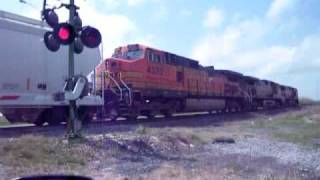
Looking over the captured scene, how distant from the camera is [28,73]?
1688cm

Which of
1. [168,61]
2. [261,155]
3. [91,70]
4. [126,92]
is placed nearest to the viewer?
[261,155]

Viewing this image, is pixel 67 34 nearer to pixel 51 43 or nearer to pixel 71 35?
pixel 71 35

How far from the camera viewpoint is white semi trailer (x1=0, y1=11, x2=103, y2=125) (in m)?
16.1

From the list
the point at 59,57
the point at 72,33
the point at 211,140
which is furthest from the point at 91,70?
the point at 72,33

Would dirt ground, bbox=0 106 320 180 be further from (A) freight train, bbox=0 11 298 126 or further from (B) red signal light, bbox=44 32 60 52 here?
(B) red signal light, bbox=44 32 60 52

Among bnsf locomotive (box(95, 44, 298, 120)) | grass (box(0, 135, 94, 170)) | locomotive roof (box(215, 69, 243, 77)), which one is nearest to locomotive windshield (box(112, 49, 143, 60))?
bnsf locomotive (box(95, 44, 298, 120))

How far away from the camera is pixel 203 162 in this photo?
33.6 feet

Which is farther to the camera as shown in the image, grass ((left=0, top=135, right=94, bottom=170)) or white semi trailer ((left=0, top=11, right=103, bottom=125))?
white semi trailer ((left=0, top=11, right=103, bottom=125))

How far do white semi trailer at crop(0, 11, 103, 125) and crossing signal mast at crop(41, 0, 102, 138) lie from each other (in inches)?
164

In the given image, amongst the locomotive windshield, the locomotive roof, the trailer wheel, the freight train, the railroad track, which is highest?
the locomotive roof

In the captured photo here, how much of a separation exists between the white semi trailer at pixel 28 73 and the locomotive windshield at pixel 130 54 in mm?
5238

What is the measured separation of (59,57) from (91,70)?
2.20m

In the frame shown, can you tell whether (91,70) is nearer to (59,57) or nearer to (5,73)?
(59,57)

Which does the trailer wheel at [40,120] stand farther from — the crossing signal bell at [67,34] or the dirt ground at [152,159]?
the crossing signal bell at [67,34]
